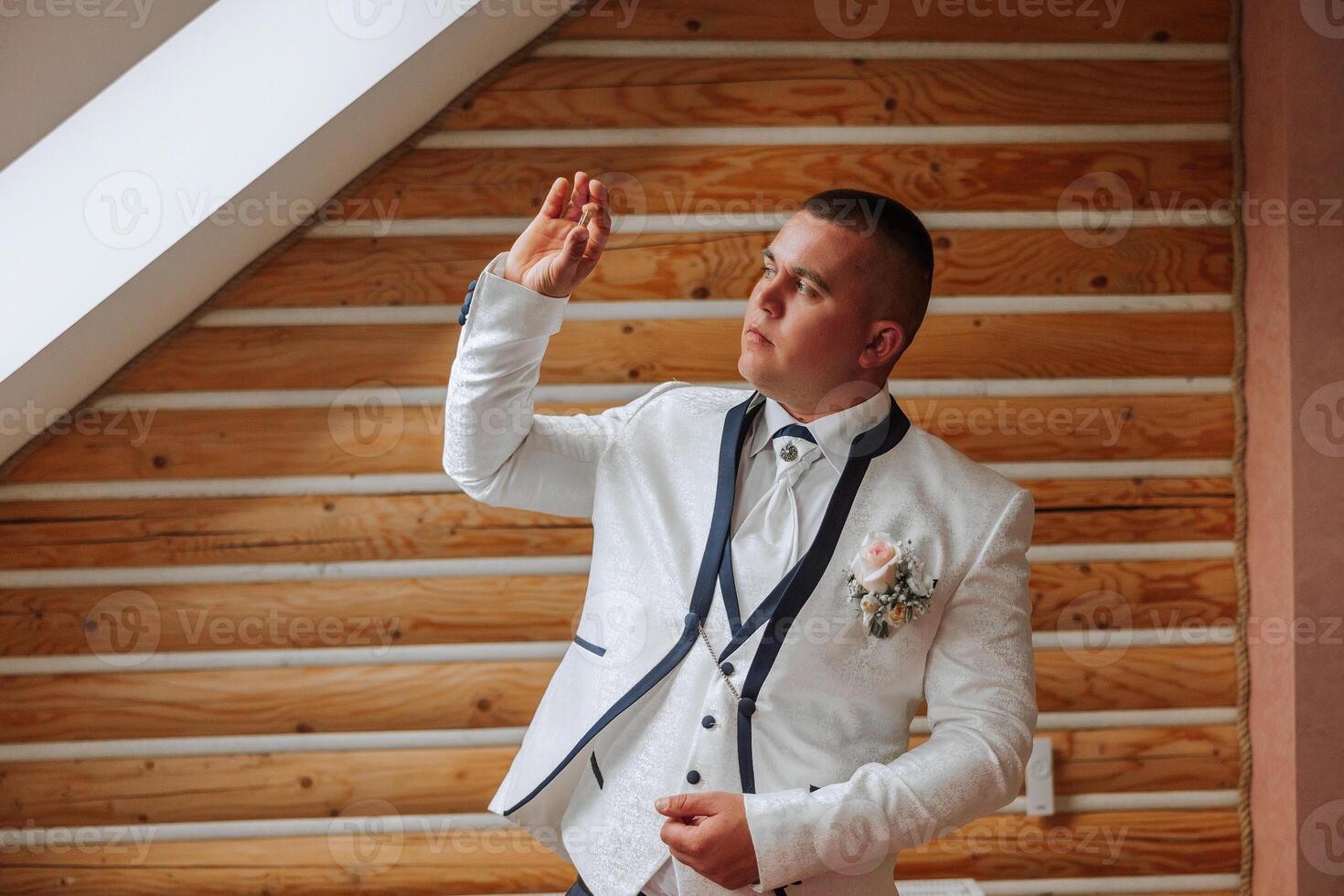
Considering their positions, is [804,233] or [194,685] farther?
[194,685]

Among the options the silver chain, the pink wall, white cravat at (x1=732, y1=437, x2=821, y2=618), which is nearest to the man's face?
white cravat at (x1=732, y1=437, x2=821, y2=618)

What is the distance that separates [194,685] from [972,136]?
2275 mm

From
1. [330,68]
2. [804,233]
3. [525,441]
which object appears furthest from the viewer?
[330,68]

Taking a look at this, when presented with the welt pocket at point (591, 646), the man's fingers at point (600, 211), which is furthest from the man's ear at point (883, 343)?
the welt pocket at point (591, 646)

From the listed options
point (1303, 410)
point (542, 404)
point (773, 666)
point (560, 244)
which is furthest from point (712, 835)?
point (1303, 410)

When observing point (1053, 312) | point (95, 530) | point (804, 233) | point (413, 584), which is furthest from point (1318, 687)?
point (95, 530)

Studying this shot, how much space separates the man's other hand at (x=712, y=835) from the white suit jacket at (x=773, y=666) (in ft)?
0.07

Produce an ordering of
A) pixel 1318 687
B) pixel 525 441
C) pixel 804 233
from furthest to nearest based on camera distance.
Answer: pixel 1318 687
pixel 525 441
pixel 804 233

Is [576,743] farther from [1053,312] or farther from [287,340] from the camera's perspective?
[1053,312]

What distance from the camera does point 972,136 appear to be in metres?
2.50

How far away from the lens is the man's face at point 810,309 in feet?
4.95

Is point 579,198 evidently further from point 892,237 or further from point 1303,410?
point 1303,410

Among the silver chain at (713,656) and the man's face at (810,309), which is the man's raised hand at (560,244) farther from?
the silver chain at (713,656)

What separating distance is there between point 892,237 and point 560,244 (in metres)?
0.49
